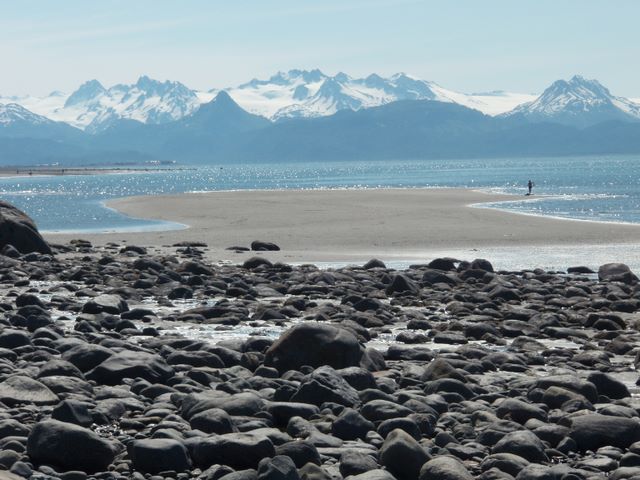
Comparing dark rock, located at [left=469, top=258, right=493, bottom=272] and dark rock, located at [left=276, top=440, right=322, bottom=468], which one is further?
dark rock, located at [left=469, top=258, right=493, bottom=272]

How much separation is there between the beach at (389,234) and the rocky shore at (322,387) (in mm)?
11977

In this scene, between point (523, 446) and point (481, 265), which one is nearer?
point (523, 446)

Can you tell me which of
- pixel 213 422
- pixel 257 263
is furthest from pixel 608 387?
pixel 257 263

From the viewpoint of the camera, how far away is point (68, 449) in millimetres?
9500

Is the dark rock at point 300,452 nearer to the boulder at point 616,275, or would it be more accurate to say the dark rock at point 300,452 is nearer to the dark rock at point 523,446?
the dark rock at point 523,446

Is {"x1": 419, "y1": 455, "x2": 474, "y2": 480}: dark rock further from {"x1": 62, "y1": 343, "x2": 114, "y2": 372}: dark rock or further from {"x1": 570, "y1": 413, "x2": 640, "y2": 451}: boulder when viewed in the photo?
{"x1": 62, "y1": 343, "x2": 114, "y2": 372}: dark rock

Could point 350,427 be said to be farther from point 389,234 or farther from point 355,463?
point 389,234

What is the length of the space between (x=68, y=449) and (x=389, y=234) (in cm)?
3407

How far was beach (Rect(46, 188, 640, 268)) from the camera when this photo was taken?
35281mm

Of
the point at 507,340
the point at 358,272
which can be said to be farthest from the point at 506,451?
the point at 358,272

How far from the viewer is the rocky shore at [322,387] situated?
954 centimetres

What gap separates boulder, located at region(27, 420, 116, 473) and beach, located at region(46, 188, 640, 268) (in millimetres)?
23314

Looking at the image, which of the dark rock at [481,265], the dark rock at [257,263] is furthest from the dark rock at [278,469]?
the dark rock at [257,263]

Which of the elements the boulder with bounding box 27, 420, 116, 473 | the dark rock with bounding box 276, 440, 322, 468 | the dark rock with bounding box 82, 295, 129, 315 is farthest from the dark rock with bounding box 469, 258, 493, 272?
the boulder with bounding box 27, 420, 116, 473
